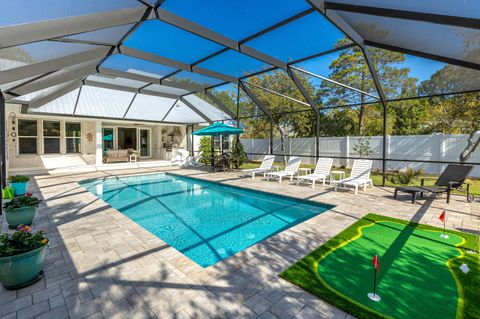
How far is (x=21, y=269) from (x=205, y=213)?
4.60 meters

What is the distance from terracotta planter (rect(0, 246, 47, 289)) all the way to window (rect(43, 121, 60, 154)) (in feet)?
48.2

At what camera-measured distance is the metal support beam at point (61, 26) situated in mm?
2967

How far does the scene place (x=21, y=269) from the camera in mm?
2730

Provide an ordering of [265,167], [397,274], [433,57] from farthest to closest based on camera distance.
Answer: [265,167]
[433,57]
[397,274]

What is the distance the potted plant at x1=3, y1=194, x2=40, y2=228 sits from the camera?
4.42 metres

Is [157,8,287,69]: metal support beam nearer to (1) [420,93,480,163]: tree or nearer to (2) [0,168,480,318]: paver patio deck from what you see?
(2) [0,168,480,318]: paver patio deck

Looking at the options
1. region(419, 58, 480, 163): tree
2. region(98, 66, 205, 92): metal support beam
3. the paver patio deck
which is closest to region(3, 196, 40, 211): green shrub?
the paver patio deck

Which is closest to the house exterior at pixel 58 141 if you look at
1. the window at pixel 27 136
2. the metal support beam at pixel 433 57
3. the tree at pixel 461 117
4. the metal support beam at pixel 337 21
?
the window at pixel 27 136

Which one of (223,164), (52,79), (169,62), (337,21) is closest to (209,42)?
(169,62)

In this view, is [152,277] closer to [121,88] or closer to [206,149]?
[121,88]

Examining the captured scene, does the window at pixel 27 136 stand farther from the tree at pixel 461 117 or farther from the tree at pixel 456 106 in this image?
the tree at pixel 461 117

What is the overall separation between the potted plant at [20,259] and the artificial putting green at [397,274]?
3.01m

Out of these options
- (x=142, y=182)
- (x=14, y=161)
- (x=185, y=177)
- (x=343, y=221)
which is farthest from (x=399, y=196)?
(x=14, y=161)

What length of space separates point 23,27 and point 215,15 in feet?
12.8
